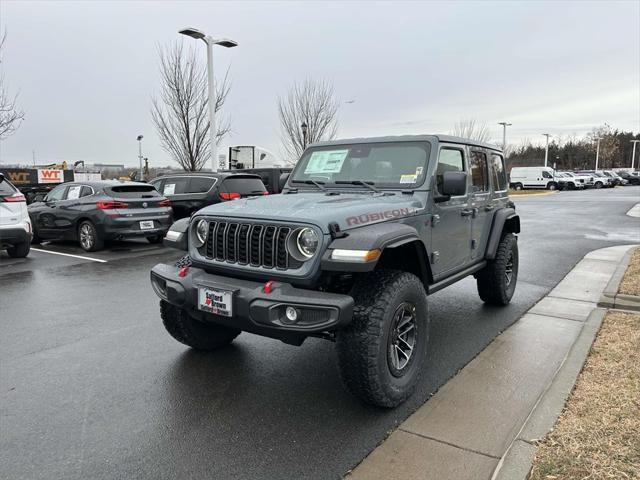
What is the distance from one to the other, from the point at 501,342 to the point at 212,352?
8.88ft

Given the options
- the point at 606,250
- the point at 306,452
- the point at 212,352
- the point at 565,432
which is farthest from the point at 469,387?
the point at 606,250

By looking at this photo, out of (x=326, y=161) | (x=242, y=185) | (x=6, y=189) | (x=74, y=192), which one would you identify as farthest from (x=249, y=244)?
(x=74, y=192)

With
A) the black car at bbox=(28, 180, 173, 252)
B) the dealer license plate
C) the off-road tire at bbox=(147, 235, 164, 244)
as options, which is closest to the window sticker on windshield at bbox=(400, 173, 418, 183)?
the dealer license plate

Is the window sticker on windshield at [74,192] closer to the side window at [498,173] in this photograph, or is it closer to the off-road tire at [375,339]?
the side window at [498,173]

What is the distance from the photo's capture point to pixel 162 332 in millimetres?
4871

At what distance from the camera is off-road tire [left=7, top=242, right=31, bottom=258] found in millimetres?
9216

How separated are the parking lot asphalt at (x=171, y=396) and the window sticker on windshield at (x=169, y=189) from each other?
18.2 feet

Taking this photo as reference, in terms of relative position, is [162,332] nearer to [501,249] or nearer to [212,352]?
[212,352]

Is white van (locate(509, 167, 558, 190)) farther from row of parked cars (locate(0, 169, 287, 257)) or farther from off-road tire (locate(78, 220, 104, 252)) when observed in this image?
off-road tire (locate(78, 220, 104, 252))

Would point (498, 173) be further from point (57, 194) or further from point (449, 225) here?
point (57, 194)

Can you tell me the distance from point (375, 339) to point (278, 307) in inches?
→ 24.8

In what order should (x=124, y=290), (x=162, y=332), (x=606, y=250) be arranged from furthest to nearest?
(x=606, y=250) < (x=124, y=290) < (x=162, y=332)

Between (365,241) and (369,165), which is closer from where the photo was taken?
(365,241)

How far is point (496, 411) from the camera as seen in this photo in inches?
129
